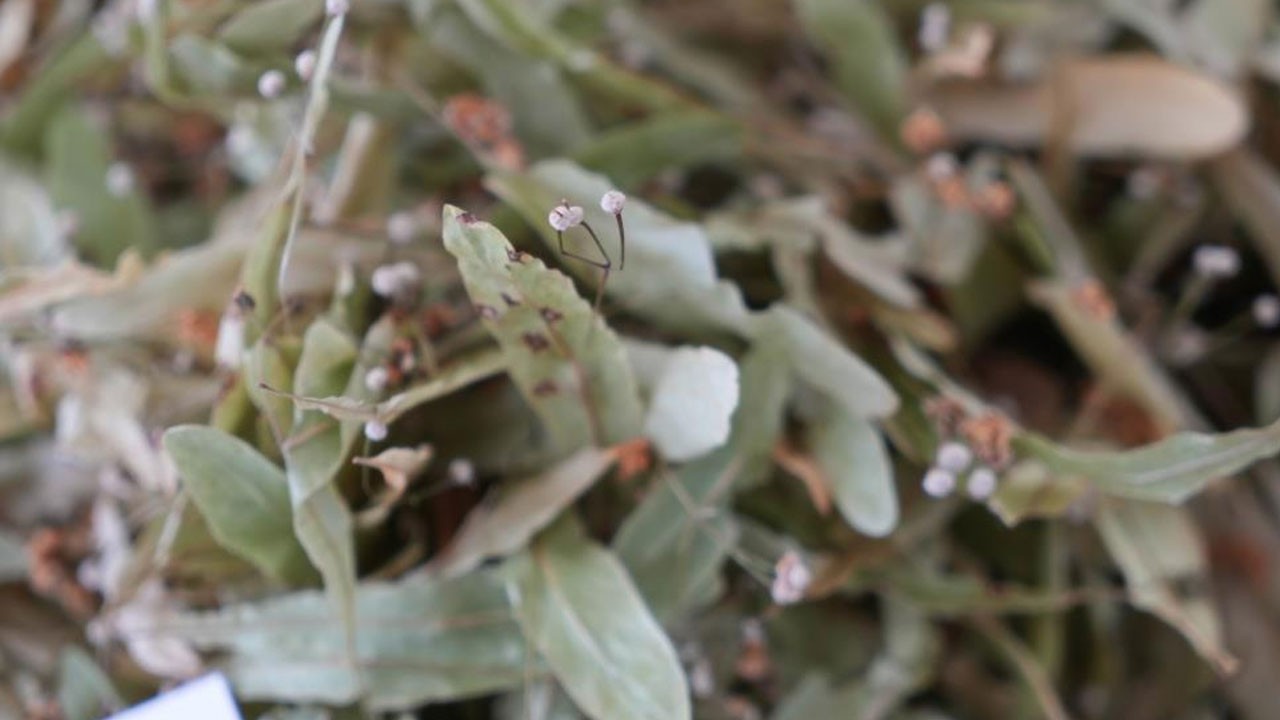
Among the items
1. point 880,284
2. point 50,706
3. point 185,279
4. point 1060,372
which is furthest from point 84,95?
point 1060,372

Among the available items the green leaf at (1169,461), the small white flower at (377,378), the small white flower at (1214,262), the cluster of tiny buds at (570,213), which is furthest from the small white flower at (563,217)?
the small white flower at (1214,262)

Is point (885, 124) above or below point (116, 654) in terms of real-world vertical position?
above

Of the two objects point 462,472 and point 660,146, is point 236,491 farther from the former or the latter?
point 660,146

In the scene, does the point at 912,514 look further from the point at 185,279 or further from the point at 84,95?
the point at 84,95

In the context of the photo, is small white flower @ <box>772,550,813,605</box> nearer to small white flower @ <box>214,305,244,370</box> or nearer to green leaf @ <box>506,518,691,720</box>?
green leaf @ <box>506,518,691,720</box>

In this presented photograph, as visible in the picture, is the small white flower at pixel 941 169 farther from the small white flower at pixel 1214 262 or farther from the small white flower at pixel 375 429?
the small white flower at pixel 375 429

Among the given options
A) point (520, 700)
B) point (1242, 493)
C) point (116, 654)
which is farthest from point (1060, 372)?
point (116, 654)

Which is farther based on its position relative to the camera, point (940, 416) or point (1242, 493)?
point (1242, 493)

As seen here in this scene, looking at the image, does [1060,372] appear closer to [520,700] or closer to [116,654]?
[520,700]
